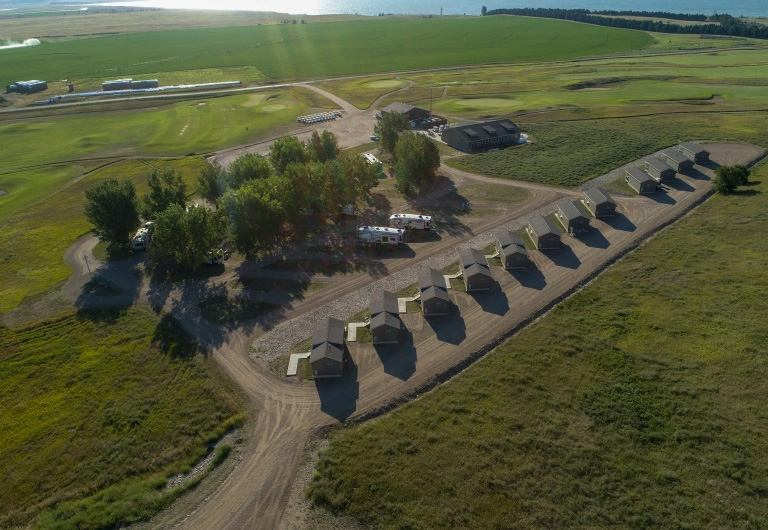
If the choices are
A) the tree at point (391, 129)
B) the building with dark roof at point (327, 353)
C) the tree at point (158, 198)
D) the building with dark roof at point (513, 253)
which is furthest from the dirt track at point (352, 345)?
the tree at point (391, 129)

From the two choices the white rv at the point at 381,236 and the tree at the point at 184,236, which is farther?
the white rv at the point at 381,236

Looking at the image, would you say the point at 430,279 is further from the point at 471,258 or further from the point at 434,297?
the point at 471,258

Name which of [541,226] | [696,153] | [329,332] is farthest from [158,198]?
[696,153]

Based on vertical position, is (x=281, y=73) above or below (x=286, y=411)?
above

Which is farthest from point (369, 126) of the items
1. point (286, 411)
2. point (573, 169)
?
point (286, 411)

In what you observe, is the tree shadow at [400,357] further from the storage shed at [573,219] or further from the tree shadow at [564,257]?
the storage shed at [573,219]

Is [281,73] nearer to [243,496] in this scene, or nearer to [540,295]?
[540,295]
